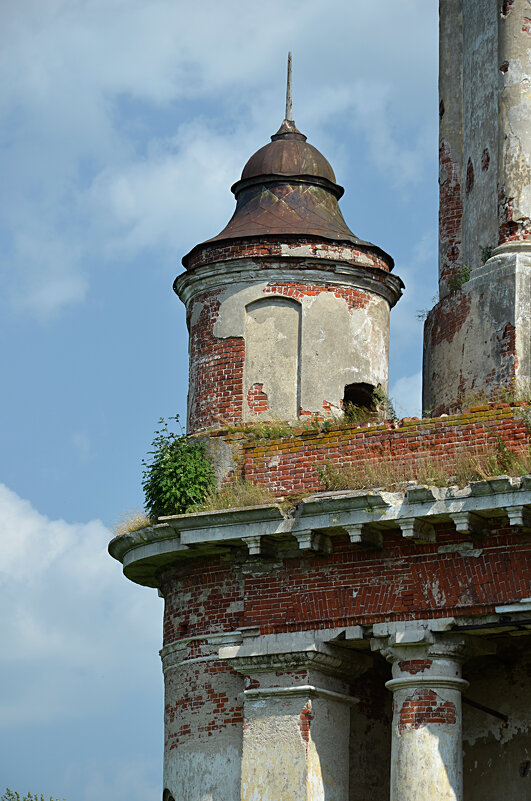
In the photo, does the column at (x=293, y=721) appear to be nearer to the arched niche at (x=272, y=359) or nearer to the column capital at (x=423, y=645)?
the column capital at (x=423, y=645)

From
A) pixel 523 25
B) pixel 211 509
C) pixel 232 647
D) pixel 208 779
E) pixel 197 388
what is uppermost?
pixel 523 25

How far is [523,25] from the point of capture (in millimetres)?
19688

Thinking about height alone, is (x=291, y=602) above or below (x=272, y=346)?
below

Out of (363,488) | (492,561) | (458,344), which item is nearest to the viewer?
(492,561)

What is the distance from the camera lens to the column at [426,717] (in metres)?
15.9

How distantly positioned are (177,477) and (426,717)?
445cm

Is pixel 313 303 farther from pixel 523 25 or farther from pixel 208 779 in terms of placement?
pixel 208 779

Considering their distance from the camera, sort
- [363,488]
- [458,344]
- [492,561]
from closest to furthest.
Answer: [492,561], [363,488], [458,344]

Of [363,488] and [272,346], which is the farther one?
[272,346]

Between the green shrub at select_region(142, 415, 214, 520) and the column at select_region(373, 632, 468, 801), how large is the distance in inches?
131

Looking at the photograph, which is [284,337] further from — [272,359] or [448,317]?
[448,317]

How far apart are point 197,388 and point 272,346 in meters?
1.19

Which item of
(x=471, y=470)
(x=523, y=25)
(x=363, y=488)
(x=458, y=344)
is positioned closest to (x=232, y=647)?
(x=363, y=488)

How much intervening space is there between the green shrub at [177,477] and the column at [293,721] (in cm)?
207
